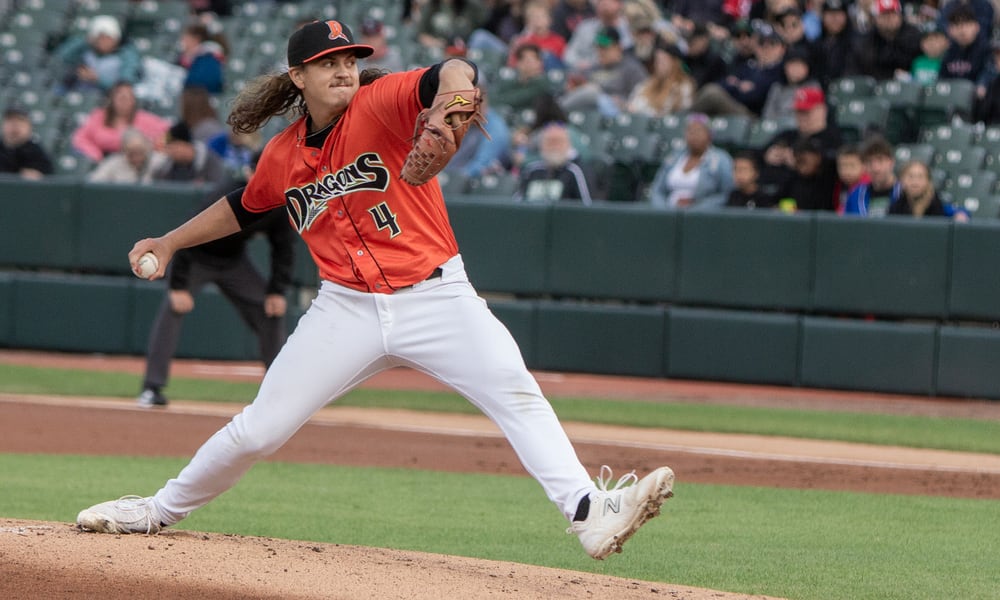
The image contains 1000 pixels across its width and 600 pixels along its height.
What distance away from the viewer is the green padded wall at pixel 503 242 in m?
12.3

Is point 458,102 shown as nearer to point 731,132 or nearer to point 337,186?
point 337,186

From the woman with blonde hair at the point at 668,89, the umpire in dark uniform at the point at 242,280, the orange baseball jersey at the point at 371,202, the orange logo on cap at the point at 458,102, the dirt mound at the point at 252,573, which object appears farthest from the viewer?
the woman with blonde hair at the point at 668,89

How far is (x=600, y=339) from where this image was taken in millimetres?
12273

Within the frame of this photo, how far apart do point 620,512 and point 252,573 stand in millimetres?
1184

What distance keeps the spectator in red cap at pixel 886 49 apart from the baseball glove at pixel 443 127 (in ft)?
31.9

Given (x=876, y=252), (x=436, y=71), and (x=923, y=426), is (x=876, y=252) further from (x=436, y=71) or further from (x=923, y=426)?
(x=436, y=71)

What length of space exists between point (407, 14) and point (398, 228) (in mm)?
13414

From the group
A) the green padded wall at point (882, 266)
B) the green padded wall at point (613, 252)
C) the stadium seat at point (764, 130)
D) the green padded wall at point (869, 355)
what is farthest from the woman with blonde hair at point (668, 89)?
the green padded wall at point (869, 355)

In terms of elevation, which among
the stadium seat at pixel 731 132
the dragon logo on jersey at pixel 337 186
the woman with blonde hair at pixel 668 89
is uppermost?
the woman with blonde hair at pixel 668 89

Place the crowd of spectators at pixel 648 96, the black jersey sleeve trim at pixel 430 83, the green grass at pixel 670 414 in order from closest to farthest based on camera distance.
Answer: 1. the black jersey sleeve trim at pixel 430 83
2. the green grass at pixel 670 414
3. the crowd of spectators at pixel 648 96

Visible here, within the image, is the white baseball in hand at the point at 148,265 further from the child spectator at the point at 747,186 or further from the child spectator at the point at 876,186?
the child spectator at the point at 747,186

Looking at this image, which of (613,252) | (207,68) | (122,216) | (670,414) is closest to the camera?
(670,414)

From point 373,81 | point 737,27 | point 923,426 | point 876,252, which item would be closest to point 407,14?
point 737,27

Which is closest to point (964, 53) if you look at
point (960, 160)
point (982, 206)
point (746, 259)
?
point (960, 160)
